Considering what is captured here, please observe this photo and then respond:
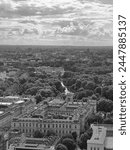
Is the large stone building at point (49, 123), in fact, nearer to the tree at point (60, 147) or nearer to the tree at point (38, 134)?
the tree at point (38, 134)

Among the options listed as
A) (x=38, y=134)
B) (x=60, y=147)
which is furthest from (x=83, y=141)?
(x=38, y=134)

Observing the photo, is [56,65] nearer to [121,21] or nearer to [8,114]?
[8,114]

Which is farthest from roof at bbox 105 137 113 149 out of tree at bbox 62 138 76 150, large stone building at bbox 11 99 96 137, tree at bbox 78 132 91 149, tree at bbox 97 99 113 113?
tree at bbox 97 99 113 113

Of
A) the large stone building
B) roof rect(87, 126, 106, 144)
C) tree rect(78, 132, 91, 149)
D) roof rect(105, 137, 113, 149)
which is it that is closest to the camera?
roof rect(105, 137, 113, 149)

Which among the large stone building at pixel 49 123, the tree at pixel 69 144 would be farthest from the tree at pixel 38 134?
the tree at pixel 69 144

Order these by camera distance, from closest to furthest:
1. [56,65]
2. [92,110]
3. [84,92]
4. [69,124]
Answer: [69,124] < [92,110] < [84,92] < [56,65]

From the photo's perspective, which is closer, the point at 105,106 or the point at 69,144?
the point at 69,144

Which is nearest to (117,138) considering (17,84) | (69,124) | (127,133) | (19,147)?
(127,133)

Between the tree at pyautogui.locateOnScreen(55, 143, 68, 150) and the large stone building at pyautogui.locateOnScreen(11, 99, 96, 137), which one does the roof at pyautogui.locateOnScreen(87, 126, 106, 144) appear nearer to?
the tree at pyautogui.locateOnScreen(55, 143, 68, 150)

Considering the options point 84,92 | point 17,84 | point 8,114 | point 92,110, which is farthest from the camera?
point 17,84

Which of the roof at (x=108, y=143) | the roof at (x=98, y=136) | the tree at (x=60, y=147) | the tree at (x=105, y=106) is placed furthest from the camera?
the tree at (x=105, y=106)

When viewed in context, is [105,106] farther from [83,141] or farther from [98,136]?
[98,136]
